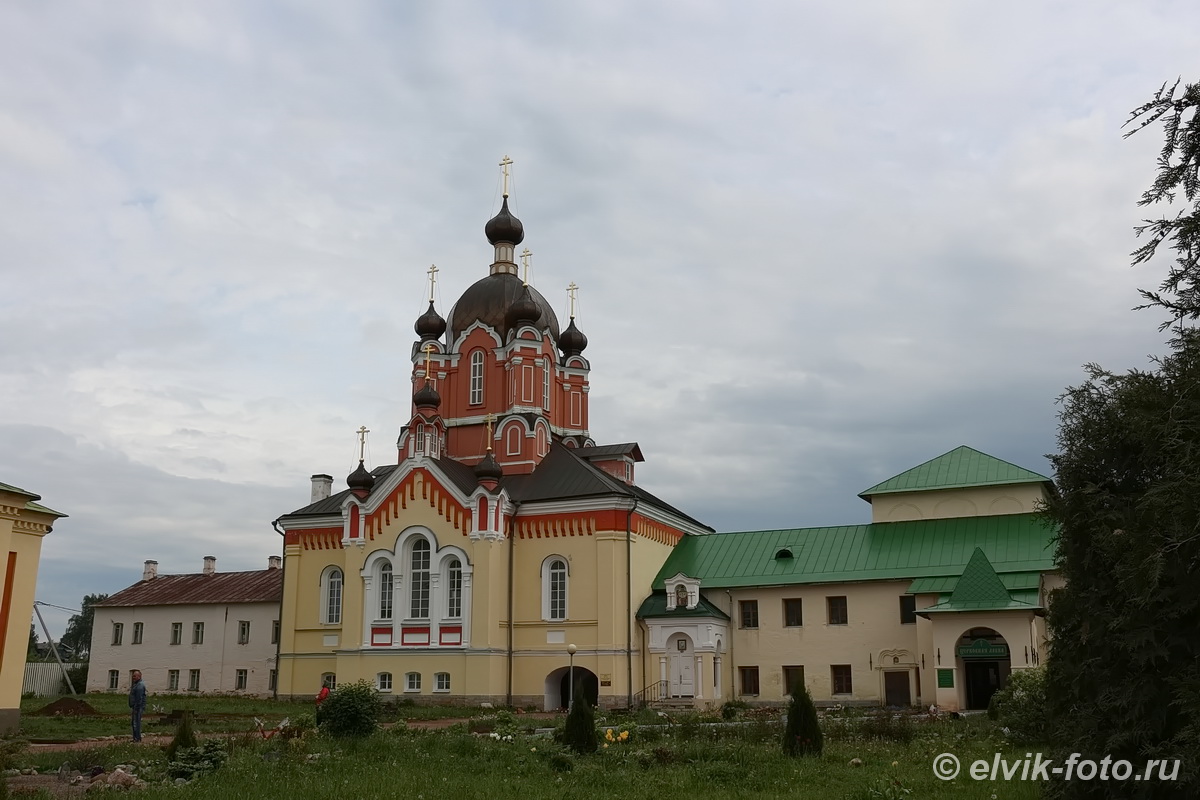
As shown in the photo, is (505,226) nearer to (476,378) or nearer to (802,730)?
(476,378)

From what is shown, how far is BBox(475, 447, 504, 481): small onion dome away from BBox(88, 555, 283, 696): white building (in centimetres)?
1348

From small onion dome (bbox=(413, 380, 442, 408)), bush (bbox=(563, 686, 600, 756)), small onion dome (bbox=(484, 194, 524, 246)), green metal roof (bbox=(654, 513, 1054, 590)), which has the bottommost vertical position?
bush (bbox=(563, 686, 600, 756))

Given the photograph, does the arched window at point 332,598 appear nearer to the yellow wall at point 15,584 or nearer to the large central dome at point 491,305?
the large central dome at point 491,305

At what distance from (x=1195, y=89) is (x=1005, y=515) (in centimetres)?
2777

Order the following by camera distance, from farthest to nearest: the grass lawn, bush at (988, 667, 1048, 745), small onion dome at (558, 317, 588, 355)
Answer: small onion dome at (558, 317, 588, 355) < bush at (988, 667, 1048, 745) < the grass lawn

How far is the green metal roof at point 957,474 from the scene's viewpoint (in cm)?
3372

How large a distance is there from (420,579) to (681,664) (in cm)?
903

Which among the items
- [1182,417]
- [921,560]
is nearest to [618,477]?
[921,560]

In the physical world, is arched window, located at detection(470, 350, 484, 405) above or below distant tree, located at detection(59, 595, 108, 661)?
above

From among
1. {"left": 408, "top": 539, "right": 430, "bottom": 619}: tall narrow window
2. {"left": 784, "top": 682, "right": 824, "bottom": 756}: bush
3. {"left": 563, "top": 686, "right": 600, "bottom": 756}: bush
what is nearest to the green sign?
{"left": 784, "top": 682, "right": 824, "bottom": 756}: bush

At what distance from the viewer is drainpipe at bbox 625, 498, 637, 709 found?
1306 inches

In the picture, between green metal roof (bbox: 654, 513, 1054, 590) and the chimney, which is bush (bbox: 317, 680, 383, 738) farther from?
the chimney

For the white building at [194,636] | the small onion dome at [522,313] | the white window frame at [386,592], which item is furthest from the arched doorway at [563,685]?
the white building at [194,636]

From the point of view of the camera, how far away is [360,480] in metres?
37.6
